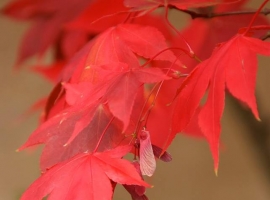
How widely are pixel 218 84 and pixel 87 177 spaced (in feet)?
0.39

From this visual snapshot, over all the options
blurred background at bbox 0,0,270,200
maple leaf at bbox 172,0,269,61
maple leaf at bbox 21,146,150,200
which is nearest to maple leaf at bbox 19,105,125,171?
maple leaf at bbox 21,146,150,200

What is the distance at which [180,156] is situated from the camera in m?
1.24

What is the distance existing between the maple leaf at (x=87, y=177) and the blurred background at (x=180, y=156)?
0.83 m

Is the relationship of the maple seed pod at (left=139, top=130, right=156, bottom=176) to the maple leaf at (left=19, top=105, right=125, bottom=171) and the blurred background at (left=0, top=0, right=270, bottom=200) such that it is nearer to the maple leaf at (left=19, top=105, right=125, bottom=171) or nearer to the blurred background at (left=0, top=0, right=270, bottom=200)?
the maple leaf at (left=19, top=105, right=125, bottom=171)

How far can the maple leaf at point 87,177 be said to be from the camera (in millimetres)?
337

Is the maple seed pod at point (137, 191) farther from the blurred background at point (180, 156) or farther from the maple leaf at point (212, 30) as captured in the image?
the blurred background at point (180, 156)

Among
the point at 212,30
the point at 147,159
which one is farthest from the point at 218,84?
the point at 212,30

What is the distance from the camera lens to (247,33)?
1.29 ft

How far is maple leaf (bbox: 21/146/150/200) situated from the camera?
13.3 inches

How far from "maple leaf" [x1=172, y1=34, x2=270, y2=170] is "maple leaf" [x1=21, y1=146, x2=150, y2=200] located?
0.04m

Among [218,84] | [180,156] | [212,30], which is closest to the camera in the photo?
[218,84]

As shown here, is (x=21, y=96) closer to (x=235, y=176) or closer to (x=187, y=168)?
(x=187, y=168)

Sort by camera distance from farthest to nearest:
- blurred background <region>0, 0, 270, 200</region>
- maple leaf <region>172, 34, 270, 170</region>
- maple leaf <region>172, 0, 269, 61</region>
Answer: blurred background <region>0, 0, 270, 200</region> < maple leaf <region>172, 0, 269, 61</region> < maple leaf <region>172, 34, 270, 170</region>

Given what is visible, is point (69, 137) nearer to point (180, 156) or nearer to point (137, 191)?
point (137, 191)
